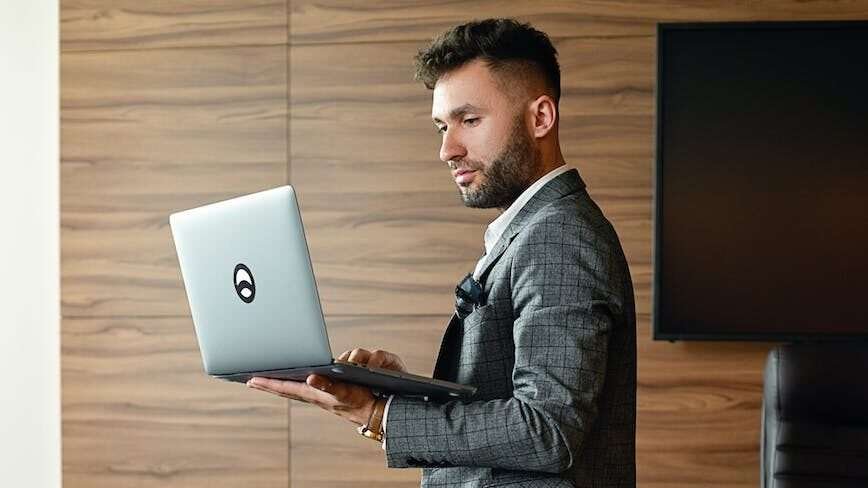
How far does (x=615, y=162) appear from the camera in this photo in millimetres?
3504

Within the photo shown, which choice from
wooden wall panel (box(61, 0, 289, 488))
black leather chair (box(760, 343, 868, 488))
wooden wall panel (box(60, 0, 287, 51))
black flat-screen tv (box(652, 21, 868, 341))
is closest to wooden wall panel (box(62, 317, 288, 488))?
wooden wall panel (box(61, 0, 289, 488))

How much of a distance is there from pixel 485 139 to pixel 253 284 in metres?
0.42

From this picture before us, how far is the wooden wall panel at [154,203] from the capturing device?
3637 mm

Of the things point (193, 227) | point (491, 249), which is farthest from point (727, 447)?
point (193, 227)

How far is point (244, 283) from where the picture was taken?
181cm

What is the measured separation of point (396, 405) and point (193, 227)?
0.44 metres

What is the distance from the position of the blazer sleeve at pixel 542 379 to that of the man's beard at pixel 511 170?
121 mm

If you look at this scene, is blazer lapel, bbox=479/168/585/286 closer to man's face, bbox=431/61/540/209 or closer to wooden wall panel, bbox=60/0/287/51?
man's face, bbox=431/61/540/209

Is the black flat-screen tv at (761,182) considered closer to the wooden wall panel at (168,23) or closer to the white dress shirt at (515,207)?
the wooden wall panel at (168,23)

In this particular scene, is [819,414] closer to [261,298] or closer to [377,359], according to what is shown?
[377,359]

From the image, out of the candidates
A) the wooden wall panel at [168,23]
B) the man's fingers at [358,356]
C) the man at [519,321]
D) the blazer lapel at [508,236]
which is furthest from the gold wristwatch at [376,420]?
the wooden wall panel at [168,23]
